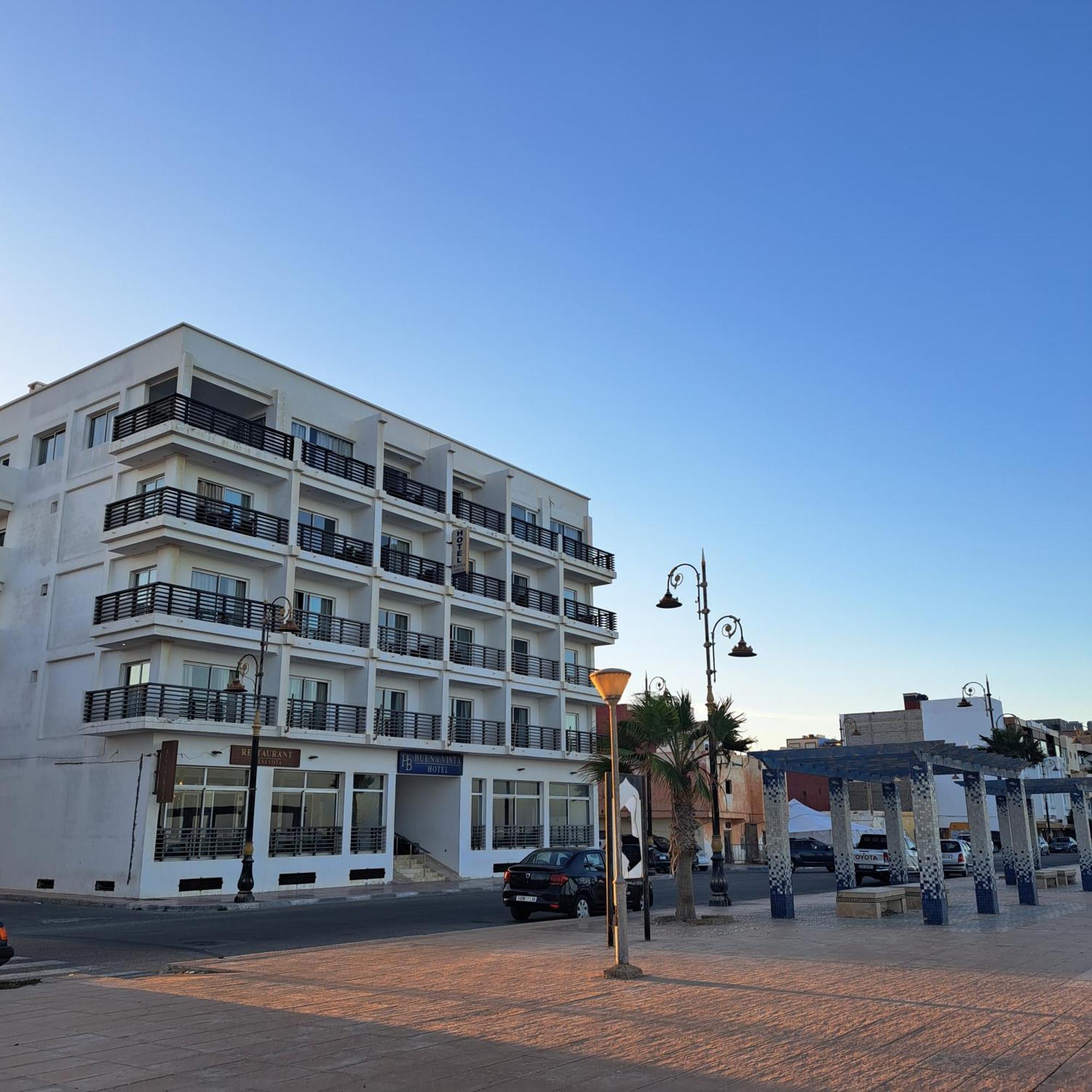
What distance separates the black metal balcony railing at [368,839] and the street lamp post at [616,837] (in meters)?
24.6

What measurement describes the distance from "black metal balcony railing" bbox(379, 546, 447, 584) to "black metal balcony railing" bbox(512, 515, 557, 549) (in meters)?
5.28

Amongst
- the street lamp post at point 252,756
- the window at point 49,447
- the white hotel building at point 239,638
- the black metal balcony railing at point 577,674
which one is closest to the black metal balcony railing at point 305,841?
the white hotel building at point 239,638

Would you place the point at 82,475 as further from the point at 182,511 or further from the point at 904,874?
the point at 904,874

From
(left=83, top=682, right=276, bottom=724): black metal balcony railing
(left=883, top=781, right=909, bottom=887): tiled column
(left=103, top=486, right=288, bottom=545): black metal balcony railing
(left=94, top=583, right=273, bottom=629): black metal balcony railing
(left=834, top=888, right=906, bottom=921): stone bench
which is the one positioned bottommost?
(left=834, top=888, right=906, bottom=921): stone bench

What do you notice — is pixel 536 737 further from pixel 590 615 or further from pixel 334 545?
pixel 334 545

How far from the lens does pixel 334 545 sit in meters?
37.2

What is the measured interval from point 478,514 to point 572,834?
15.7 m

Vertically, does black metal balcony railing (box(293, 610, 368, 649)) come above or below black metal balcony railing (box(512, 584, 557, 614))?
below

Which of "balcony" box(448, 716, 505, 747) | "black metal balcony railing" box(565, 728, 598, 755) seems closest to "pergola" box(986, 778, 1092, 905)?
"black metal balcony railing" box(565, 728, 598, 755)

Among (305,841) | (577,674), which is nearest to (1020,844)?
(305,841)

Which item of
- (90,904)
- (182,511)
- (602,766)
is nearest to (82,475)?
(182,511)

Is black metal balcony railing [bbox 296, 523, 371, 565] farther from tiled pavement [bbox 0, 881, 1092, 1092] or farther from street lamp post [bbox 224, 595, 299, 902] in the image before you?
tiled pavement [bbox 0, 881, 1092, 1092]

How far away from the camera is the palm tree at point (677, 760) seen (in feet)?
62.8

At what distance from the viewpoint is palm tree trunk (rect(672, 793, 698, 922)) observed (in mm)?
19172
